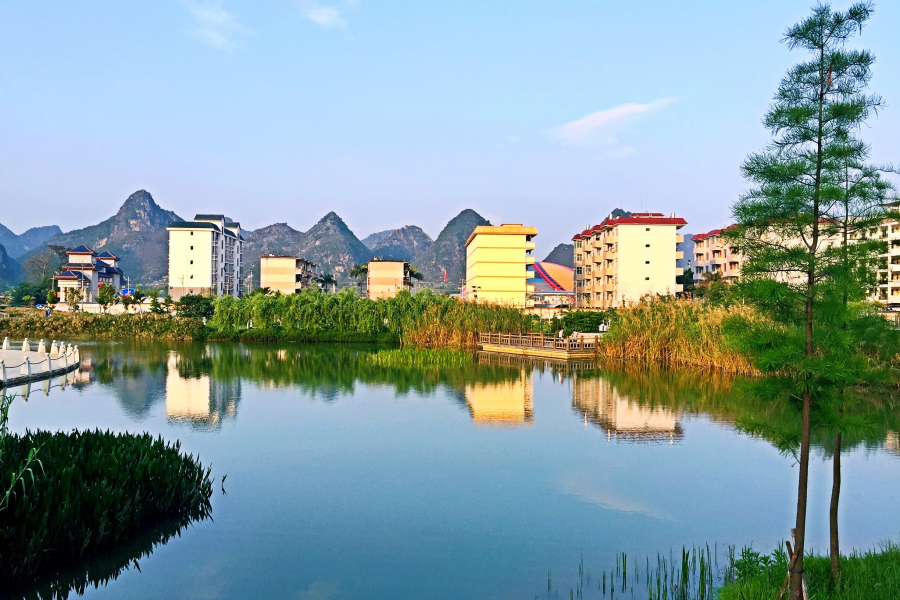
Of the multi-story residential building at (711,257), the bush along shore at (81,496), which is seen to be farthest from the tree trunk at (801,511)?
the multi-story residential building at (711,257)

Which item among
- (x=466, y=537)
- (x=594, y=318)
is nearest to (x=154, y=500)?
(x=466, y=537)

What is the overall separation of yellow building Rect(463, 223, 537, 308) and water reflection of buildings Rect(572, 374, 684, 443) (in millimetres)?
34544

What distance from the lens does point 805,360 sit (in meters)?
5.79

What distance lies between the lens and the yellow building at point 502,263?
185ft

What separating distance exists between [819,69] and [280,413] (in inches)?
548

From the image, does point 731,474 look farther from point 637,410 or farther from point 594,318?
point 594,318

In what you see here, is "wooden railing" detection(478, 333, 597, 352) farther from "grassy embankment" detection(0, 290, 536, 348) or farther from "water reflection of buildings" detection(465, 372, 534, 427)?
"water reflection of buildings" detection(465, 372, 534, 427)

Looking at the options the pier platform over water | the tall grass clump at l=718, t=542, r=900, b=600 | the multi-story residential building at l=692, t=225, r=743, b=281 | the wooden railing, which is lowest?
the tall grass clump at l=718, t=542, r=900, b=600

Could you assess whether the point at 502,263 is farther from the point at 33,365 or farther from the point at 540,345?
the point at 33,365

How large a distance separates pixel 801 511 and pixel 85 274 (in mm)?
74906

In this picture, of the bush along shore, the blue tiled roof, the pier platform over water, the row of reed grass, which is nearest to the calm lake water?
the bush along shore

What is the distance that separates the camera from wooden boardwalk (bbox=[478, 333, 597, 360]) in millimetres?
31747

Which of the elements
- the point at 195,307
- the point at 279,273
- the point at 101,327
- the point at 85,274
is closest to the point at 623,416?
the point at 101,327

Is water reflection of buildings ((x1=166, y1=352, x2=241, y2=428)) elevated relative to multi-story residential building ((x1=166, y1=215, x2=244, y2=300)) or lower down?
lower down
